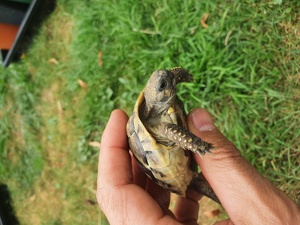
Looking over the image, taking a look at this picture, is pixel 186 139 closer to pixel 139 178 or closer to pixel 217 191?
pixel 217 191

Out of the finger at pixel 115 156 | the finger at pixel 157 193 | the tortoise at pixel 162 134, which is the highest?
the tortoise at pixel 162 134

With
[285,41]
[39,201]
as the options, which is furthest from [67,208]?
[285,41]

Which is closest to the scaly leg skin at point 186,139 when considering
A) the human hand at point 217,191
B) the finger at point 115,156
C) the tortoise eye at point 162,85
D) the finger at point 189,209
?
the human hand at point 217,191

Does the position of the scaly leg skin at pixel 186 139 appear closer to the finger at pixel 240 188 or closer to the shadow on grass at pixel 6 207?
the finger at pixel 240 188

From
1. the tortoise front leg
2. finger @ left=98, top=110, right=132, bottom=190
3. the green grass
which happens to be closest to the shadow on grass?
the green grass

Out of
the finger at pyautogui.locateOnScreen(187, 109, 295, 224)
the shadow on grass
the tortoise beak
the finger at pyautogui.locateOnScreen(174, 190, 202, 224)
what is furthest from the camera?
the shadow on grass

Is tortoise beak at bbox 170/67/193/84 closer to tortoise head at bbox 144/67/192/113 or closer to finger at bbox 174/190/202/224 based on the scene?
tortoise head at bbox 144/67/192/113
